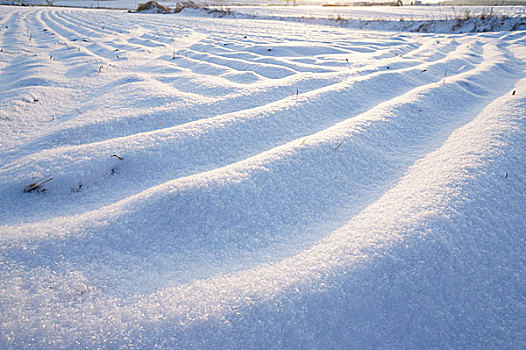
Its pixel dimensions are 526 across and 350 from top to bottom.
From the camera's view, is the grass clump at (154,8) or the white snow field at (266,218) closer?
the white snow field at (266,218)

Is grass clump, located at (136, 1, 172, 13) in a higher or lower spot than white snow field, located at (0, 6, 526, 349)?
higher

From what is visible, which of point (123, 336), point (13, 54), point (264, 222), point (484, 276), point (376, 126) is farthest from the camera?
point (13, 54)

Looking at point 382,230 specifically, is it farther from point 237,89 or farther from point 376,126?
point 237,89

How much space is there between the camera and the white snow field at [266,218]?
21.1 inches

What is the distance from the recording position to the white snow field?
537 mm

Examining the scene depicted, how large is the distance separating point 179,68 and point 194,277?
201 centimetres

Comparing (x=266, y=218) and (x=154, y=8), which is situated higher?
(x=154, y=8)

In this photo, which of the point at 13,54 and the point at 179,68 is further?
the point at 13,54

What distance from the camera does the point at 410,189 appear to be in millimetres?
869

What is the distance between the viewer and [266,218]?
0.80 meters

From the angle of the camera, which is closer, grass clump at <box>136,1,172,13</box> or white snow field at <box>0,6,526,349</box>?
white snow field at <box>0,6,526,349</box>

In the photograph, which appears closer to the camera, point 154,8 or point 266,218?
point 266,218

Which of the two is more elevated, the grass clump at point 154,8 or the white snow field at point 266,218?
the grass clump at point 154,8

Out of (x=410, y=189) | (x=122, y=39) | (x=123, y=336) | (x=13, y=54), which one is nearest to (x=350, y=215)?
(x=410, y=189)
